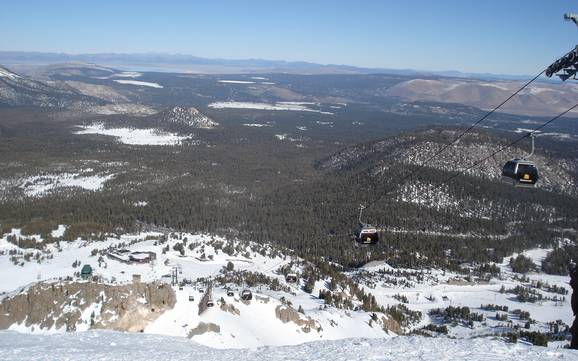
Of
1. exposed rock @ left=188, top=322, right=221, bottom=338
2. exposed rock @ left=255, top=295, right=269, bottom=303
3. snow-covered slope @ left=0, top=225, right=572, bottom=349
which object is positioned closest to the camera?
exposed rock @ left=188, top=322, right=221, bottom=338

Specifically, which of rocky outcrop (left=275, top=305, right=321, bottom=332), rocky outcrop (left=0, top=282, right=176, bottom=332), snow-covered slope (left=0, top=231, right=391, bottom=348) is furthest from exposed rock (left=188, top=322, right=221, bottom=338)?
rocky outcrop (left=275, top=305, right=321, bottom=332)

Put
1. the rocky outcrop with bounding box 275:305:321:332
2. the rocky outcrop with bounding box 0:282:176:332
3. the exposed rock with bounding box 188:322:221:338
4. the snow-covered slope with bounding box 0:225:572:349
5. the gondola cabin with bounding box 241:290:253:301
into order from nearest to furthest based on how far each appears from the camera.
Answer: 1. the rocky outcrop with bounding box 0:282:176:332
2. the exposed rock with bounding box 188:322:221:338
3. the snow-covered slope with bounding box 0:225:572:349
4. the rocky outcrop with bounding box 275:305:321:332
5. the gondola cabin with bounding box 241:290:253:301

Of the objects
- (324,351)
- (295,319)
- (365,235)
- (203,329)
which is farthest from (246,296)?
(324,351)

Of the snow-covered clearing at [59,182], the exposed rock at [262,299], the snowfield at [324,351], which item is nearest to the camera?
the snowfield at [324,351]

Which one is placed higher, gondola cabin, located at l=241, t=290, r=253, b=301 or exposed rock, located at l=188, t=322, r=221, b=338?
gondola cabin, located at l=241, t=290, r=253, b=301

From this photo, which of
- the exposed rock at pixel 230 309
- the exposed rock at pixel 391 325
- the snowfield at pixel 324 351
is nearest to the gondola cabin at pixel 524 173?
the snowfield at pixel 324 351

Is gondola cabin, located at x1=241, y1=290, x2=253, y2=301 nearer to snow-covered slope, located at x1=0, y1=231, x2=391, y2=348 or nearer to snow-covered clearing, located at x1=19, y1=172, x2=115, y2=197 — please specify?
snow-covered slope, located at x1=0, y1=231, x2=391, y2=348

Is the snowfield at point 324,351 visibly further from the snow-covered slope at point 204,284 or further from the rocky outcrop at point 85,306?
the snow-covered slope at point 204,284

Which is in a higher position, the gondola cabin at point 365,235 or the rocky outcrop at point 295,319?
the gondola cabin at point 365,235
